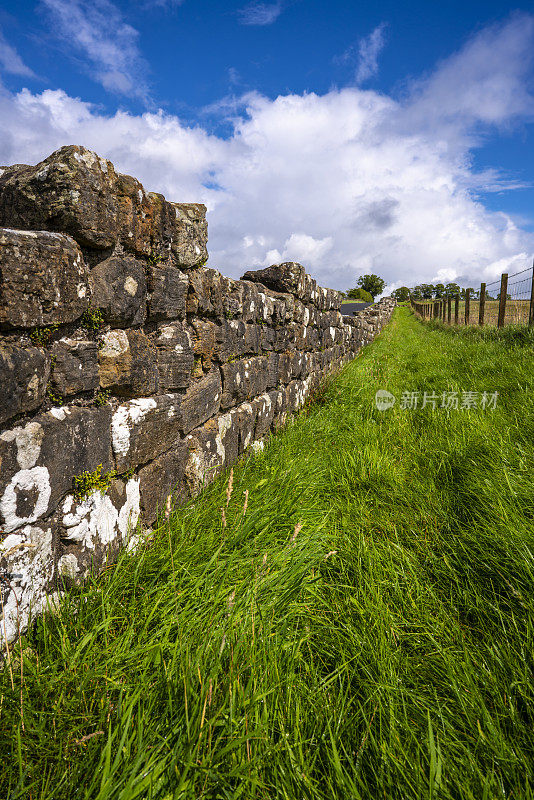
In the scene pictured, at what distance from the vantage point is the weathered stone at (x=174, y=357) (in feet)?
7.36

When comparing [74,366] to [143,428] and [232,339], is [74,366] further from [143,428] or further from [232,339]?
[232,339]

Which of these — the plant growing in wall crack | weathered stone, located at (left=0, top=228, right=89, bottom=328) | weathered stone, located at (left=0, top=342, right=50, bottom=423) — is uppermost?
weathered stone, located at (left=0, top=228, right=89, bottom=328)

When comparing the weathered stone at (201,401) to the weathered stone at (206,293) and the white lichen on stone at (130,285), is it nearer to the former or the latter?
the weathered stone at (206,293)

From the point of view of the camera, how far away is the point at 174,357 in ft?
7.58

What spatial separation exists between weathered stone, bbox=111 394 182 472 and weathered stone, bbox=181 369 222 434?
0.12m

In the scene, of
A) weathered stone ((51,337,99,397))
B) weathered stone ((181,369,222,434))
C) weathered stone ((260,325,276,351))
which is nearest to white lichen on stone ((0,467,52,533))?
weathered stone ((51,337,99,397))

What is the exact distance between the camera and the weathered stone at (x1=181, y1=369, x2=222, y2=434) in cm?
249

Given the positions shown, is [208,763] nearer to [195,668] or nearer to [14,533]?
[195,668]

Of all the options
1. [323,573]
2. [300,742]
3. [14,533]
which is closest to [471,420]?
[323,573]

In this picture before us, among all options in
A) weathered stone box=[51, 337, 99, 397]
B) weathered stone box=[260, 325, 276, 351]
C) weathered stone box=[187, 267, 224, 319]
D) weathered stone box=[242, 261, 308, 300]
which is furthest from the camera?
weathered stone box=[242, 261, 308, 300]

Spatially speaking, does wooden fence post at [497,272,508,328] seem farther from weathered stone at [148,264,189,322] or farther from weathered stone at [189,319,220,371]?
weathered stone at [148,264,189,322]

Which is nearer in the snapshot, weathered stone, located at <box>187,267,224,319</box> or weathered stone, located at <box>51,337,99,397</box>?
weathered stone, located at <box>51,337,99,397</box>

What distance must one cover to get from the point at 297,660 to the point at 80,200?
1.99m

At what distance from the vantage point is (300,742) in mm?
1168
